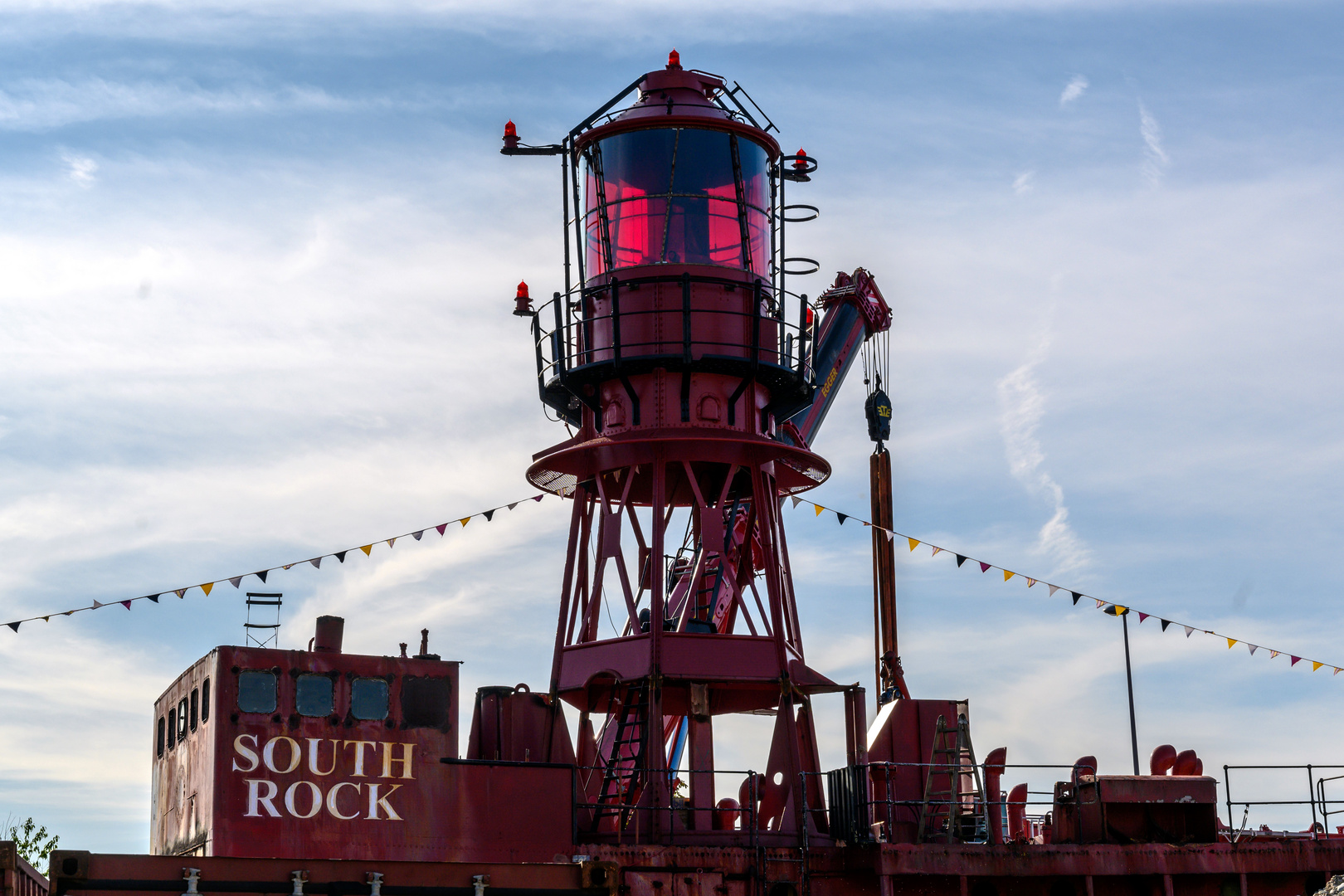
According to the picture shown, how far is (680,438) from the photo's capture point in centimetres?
3284

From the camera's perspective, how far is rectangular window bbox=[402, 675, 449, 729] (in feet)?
85.2

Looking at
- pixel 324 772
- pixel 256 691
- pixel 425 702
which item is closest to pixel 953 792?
pixel 425 702

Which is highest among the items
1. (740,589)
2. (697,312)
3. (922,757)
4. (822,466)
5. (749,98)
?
(749,98)

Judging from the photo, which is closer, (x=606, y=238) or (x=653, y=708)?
(x=653, y=708)

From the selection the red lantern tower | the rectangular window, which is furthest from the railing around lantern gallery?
the rectangular window

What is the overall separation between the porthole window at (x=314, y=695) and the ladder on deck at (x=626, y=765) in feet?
20.7

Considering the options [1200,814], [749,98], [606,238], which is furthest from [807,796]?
[749,98]

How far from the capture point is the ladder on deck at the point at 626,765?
31031 millimetres

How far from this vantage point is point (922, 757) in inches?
1254

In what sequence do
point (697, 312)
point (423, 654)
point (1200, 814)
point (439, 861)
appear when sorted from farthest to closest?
point (697, 312)
point (1200, 814)
point (423, 654)
point (439, 861)

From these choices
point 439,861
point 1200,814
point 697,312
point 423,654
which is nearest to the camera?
point 439,861

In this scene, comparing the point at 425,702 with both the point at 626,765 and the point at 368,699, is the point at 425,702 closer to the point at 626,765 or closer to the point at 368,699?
the point at 368,699

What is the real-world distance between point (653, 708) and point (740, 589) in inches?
159

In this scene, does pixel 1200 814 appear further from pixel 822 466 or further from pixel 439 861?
pixel 439 861
